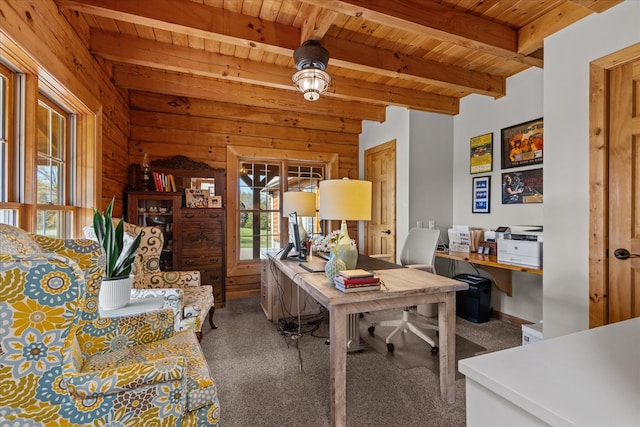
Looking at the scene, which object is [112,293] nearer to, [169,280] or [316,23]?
[169,280]

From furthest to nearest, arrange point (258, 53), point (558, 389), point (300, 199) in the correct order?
point (300, 199)
point (258, 53)
point (558, 389)

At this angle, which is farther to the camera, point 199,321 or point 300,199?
point 300,199

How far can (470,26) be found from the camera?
2346 mm

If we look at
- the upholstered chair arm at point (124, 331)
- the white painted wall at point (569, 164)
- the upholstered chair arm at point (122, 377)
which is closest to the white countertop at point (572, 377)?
the upholstered chair arm at point (122, 377)

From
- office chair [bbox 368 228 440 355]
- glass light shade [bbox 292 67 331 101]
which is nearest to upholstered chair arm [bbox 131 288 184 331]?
A: office chair [bbox 368 228 440 355]

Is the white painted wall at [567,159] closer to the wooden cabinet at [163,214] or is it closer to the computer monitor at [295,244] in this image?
the computer monitor at [295,244]

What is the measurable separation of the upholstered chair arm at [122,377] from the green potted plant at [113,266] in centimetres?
76

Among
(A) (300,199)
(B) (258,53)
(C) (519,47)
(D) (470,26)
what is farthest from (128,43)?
(C) (519,47)

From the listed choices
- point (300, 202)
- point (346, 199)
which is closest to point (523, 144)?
point (346, 199)

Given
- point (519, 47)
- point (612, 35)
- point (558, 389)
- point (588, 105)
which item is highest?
point (519, 47)

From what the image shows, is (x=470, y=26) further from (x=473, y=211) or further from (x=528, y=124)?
(x=473, y=211)

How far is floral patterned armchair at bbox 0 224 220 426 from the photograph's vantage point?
0.90 meters

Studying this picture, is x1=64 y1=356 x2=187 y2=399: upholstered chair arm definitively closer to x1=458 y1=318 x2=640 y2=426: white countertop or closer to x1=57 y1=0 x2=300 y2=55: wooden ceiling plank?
x1=458 y1=318 x2=640 y2=426: white countertop

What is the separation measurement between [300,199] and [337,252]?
1.22 m
